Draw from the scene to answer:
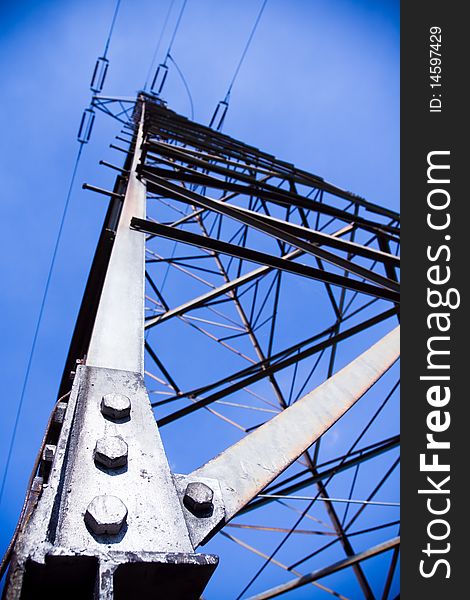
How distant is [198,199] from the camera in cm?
478

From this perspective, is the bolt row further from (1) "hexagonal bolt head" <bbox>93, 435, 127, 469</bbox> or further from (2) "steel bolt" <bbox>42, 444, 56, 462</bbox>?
(2) "steel bolt" <bbox>42, 444, 56, 462</bbox>

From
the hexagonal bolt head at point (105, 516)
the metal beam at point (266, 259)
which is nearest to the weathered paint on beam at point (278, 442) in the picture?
the hexagonal bolt head at point (105, 516)

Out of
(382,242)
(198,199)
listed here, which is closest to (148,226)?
(198,199)

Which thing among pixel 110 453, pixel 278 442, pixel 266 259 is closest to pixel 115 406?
pixel 110 453

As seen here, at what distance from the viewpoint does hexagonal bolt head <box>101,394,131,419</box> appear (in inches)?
68.4

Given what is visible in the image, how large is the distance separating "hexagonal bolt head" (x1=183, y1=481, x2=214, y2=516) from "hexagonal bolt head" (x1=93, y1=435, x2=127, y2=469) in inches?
8.9

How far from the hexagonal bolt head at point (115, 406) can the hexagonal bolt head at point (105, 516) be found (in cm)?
40

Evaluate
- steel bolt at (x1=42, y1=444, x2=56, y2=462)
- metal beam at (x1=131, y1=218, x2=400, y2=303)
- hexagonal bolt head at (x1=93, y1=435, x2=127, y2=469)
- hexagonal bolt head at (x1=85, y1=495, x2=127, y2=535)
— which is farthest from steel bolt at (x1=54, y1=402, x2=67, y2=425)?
metal beam at (x1=131, y1=218, x2=400, y2=303)

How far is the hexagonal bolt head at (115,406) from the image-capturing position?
1738 millimetres

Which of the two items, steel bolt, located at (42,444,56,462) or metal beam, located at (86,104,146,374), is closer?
steel bolt, located at (42,444,56,462)

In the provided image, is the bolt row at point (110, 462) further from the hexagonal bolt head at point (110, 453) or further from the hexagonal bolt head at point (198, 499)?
the hexagonal bolt head at point (198, 499)

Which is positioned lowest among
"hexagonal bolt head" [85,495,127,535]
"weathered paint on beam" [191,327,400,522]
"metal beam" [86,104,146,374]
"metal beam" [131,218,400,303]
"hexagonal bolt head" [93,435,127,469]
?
"hexagonal bolt head" [85,495,127,535]

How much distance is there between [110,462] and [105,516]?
231 mm

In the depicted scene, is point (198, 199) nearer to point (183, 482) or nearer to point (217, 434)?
point (183, 482)
